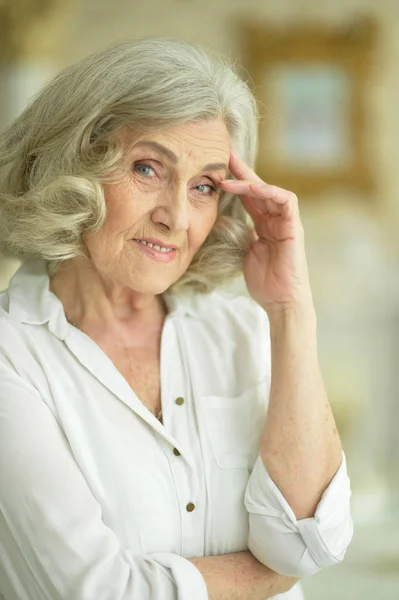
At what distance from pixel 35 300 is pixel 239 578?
2.05 ft

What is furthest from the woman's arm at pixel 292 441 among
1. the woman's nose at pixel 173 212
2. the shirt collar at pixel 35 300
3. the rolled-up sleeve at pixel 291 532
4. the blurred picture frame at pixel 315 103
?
the blurred picture frame at pixel 315 103

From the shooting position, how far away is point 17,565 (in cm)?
123

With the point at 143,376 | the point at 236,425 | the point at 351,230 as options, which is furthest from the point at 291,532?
the point at 351,230

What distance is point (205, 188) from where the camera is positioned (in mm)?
1422

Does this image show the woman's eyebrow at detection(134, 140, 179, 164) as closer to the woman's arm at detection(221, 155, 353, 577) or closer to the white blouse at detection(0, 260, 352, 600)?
the woman's arm at detection(221, 155, 353, 577)

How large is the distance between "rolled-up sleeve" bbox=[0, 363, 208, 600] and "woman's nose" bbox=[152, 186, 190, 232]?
16.1 inches

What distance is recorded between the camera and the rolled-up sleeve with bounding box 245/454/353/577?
132cm

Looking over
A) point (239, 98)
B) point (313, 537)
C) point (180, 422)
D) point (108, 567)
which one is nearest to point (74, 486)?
point (108, 567)

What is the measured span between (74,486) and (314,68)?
3027 millimetres

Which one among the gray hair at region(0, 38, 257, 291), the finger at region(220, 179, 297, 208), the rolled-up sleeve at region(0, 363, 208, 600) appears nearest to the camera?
the rolled-up sleeve at region(0, 363, 208, 600)

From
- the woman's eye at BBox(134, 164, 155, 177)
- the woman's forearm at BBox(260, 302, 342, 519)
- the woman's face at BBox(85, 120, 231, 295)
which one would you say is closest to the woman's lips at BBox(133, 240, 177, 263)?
the woman's face at BBox(85, 120, 231, 295)

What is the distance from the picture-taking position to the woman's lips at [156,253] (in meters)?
1.36

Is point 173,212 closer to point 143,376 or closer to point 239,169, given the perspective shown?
point 239,169

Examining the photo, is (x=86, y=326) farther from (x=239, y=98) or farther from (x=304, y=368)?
(x=239, y=98)
